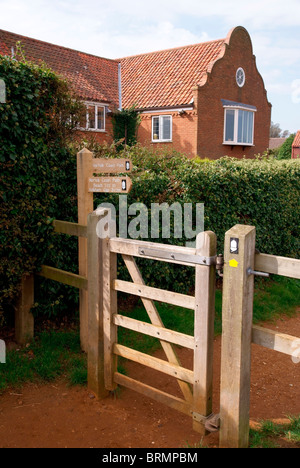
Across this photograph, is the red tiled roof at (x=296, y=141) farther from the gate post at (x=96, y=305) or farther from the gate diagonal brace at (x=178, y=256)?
the gate diagonal brace at (x=178, y=256)

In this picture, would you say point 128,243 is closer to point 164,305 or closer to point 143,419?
point 143,419

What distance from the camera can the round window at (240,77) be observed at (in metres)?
25.2

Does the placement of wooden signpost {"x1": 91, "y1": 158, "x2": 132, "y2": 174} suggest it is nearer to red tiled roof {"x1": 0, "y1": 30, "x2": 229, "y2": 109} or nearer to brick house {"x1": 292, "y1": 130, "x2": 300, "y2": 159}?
red tiled roof {"x1": 0, "y1": 30, "x2": 229, "y2": 109}

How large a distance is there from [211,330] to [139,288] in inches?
31.7

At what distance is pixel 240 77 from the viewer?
25.5 metres

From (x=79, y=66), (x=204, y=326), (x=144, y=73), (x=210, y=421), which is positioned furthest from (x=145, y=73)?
(x=210, y=421)

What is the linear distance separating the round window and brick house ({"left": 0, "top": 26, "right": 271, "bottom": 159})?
0.04 m

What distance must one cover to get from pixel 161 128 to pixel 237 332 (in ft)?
73.1

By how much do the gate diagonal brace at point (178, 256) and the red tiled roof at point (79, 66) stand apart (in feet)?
55.9

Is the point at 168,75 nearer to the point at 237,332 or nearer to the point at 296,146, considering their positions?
the point at 237,332

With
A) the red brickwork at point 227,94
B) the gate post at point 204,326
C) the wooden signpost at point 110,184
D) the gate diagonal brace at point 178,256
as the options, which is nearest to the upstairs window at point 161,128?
the red brickwork at point 227,94
